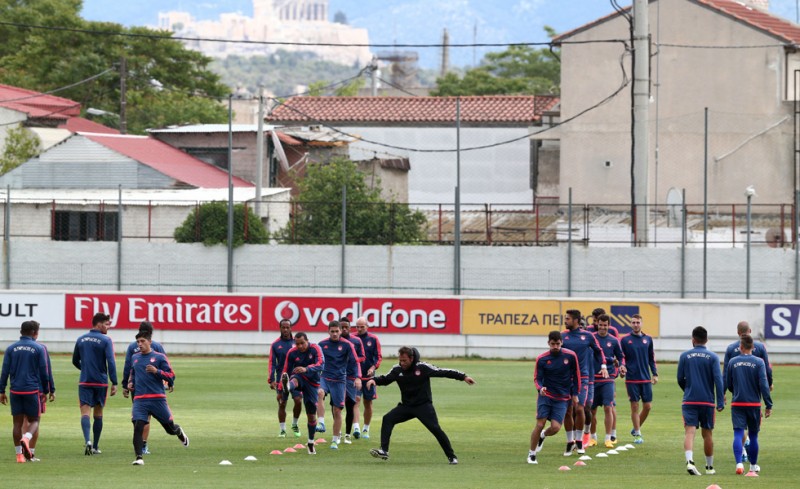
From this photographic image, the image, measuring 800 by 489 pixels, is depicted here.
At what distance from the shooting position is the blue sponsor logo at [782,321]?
36.8 metres

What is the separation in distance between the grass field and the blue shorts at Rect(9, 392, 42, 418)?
2.29 feet

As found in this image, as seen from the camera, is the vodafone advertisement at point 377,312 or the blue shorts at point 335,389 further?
the vodafone advertisement at point 377,312

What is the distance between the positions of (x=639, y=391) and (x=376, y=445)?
430 centimetres

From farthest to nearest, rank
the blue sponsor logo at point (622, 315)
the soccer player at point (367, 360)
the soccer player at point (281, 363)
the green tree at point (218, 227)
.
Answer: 1. the green tree at point (218, 227)
2. the blue sponsor logo at point (622, 315)
3. the soccer player at point (367, 360)
4. the soccer player at point (281, 363)

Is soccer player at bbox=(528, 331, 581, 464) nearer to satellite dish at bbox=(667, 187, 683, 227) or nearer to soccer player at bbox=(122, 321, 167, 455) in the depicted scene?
soccer player at bbox=(122, 321, 167, 455)

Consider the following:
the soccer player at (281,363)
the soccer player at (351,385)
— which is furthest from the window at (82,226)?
the soccer player at (351,385)

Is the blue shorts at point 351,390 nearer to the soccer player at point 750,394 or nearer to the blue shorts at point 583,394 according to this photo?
the blue shorts at point 583,394

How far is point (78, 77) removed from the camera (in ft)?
273

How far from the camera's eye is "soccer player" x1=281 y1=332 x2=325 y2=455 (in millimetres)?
20562

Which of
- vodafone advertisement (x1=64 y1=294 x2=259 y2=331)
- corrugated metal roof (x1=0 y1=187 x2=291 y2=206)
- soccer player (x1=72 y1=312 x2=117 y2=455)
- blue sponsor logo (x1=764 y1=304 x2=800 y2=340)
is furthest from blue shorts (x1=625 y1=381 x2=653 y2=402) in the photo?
corrugated metal roof (x1=0 y1=187 x2=291 y2=206)

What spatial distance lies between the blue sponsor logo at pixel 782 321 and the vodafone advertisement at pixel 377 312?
8464 mm

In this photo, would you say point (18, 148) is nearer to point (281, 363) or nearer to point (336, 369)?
point (281, 363)

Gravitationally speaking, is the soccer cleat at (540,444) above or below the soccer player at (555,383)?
below

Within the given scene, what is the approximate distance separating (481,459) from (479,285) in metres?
20.8
